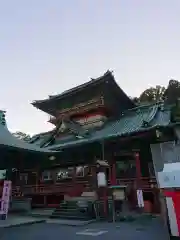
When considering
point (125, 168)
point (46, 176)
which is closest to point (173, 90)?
point (125, 168)

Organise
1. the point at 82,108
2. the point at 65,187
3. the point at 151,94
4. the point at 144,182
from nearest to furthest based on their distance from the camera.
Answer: the point at 144,182, the point at 65,187, the point at 82,108, the point at 151,94

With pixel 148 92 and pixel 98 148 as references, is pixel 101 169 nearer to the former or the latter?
pixel 98 148

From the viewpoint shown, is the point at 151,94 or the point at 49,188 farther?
the point at 151,94

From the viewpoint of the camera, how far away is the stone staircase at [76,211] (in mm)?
12778

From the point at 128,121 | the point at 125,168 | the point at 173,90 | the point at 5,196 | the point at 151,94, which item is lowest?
the point at 5,196

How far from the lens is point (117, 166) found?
1673 centimetres

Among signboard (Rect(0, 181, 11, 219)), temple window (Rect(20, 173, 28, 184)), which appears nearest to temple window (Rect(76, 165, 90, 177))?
temple window (Rect(20, 173, 28, 184))

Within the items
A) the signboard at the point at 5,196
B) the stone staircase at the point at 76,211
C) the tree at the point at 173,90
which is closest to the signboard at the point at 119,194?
the stone staircase at the point at 76,211

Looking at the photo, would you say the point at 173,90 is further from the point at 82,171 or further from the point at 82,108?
the point at 82,171

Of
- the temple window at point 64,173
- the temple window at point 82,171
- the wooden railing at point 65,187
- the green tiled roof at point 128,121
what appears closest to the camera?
the wooden railing at point 65,187

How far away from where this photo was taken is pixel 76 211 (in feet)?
43.9

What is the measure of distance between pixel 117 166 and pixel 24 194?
25.2ft

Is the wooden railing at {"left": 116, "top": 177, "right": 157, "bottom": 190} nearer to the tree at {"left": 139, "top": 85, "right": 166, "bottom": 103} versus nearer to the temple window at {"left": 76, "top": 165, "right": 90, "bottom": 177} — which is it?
the temple window at {"left": 76, "top": 165, "right": 90, "bottom": 177}

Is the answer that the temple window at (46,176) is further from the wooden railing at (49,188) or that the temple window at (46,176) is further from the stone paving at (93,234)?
the stone paving at (93,234)
